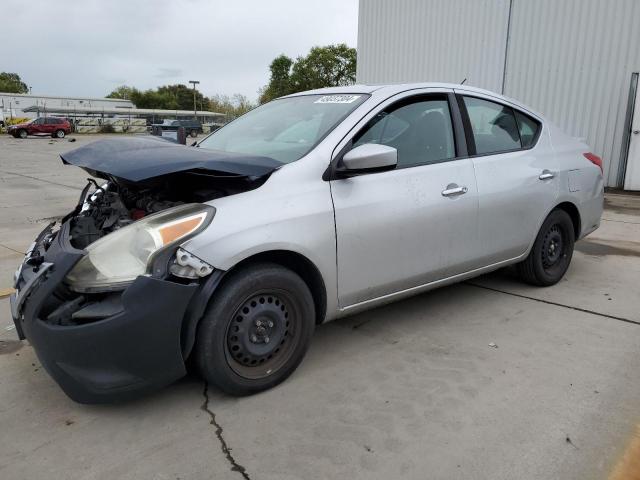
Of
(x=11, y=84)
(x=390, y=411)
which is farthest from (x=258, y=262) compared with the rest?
(x=11, y=84)

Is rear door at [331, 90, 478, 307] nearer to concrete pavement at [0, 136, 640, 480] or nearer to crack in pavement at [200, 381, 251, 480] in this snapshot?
concrete pavement at [0, 136, 640, 480]

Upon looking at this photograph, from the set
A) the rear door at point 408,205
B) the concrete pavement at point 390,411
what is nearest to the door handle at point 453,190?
the rear door at point 408,205

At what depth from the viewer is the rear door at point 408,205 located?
298cm

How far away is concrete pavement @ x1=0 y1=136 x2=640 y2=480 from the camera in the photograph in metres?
2.25

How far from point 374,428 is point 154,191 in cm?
172

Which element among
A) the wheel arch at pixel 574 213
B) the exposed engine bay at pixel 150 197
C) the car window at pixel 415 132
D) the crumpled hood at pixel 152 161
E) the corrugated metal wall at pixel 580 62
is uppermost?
the corrugated metal wall at pixel 580 62

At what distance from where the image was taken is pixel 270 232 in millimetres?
2607

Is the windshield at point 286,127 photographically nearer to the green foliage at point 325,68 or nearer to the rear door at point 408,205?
the rear door at point 408,205

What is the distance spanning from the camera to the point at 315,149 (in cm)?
296

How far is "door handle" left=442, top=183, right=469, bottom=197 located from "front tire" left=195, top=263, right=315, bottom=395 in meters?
1.20

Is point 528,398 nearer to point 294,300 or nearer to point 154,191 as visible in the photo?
point 294,300

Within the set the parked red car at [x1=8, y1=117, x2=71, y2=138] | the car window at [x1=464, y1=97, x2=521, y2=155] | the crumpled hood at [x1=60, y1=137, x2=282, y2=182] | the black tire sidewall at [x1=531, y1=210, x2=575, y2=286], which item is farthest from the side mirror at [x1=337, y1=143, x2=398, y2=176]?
the parked red car at [x1=8, y1=117, x2=71, y2=138]

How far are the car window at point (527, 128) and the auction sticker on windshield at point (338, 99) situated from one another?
159 centimetres

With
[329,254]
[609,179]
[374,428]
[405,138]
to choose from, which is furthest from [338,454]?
[609,179]
